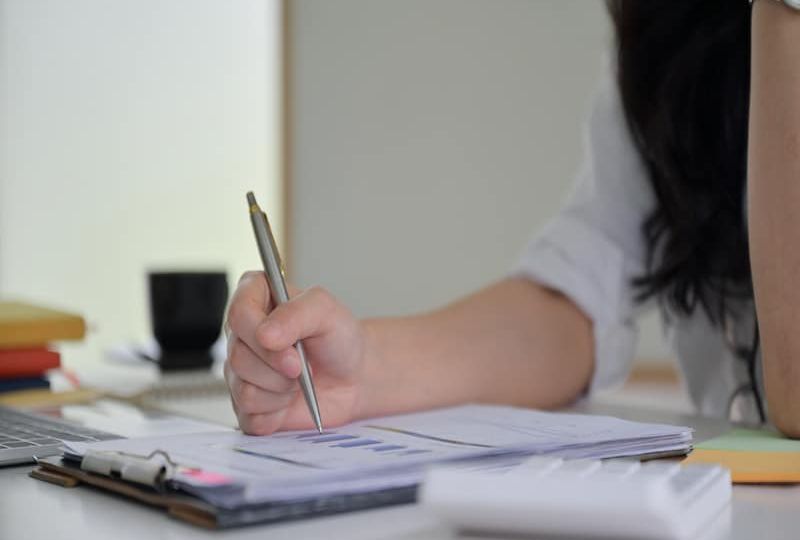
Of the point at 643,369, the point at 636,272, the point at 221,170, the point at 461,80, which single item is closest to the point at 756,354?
the point at 636,272

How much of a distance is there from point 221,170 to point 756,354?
303 cm

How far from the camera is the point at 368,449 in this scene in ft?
2.01

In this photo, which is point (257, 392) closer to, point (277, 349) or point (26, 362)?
point (277, 349)

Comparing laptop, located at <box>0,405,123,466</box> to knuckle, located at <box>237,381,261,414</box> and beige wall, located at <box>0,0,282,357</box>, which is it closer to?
knuckle, located at <box>237,381,261,414</box>

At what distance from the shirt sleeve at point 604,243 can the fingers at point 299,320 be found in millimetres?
378

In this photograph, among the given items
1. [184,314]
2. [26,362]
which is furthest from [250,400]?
[184,314]

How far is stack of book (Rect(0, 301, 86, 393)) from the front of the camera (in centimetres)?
109

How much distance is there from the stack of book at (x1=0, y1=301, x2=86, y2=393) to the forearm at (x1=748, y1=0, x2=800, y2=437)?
0.69m

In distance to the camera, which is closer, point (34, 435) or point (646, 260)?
point (34, 435)

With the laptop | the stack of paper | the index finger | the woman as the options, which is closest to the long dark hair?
the woman

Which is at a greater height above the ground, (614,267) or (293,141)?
(293,141)

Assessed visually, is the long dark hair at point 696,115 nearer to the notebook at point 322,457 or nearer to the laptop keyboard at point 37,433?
the notebook at point 322,457

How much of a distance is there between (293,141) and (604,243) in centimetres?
289

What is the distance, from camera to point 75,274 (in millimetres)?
3742
